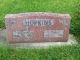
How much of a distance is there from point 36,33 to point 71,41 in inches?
36.0

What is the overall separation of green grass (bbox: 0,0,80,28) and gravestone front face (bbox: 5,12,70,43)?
6.05 ft

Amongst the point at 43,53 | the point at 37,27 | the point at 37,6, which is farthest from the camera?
the point at 37,6

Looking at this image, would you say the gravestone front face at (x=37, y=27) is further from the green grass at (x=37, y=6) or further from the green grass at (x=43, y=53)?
the green grass at (x=37, y=6)

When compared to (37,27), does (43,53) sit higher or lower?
lower

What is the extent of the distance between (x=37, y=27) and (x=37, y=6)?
2.67 metres

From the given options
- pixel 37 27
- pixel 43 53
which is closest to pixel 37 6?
pixel 37 27

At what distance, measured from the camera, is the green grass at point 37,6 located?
31.7 feet

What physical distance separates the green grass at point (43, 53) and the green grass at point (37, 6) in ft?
7.49

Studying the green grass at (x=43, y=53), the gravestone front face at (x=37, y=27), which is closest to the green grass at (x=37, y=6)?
the gravestone front face at (x=37, y=27)

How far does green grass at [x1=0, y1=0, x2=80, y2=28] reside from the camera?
380 inches

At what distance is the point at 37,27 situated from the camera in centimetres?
744

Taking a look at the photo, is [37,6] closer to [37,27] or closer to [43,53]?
[37,27]

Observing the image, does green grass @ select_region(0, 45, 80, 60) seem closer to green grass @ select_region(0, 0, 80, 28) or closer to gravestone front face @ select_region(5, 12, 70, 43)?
gravestone front face @ select_region(5, 12, 70, 43)

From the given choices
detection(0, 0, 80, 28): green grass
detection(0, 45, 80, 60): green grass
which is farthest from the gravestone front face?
detection(0, 0, 80, 28): green grass
